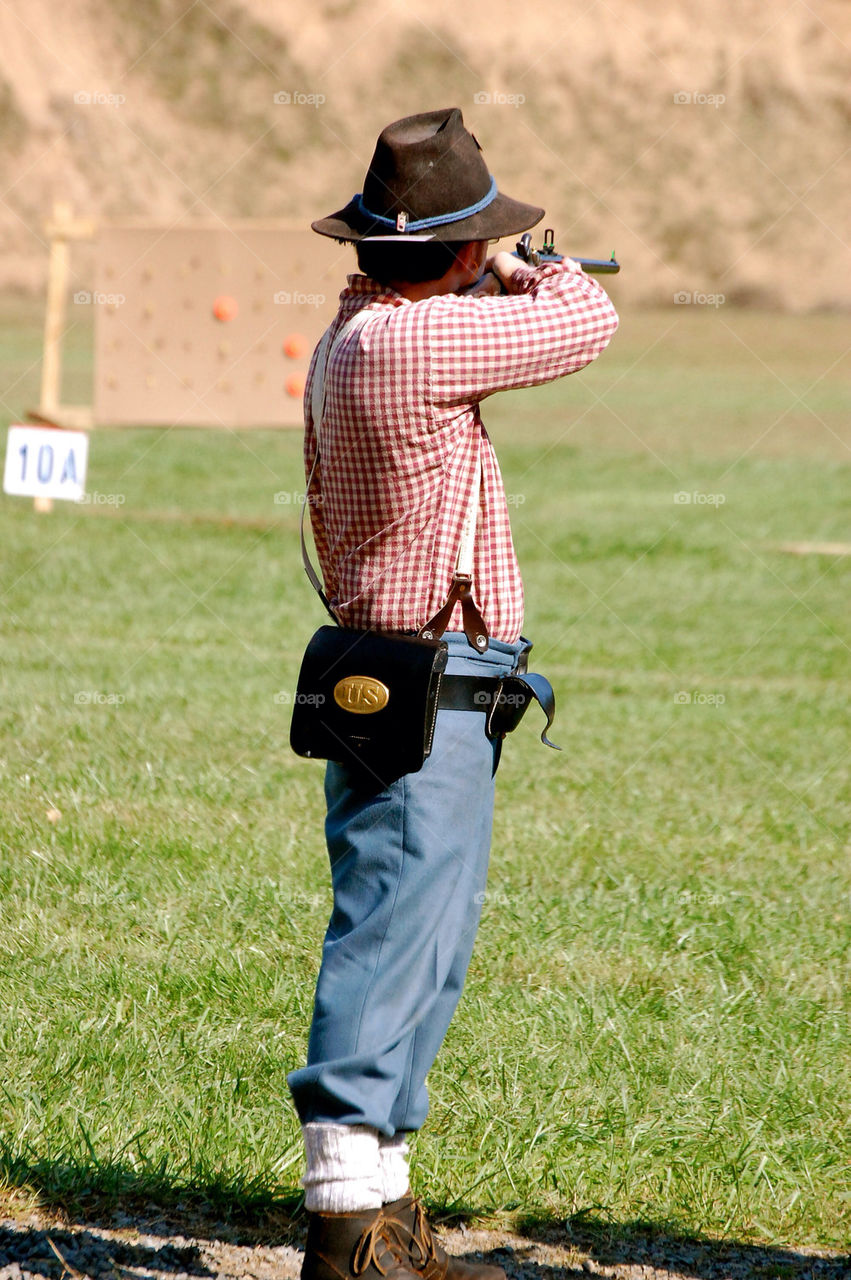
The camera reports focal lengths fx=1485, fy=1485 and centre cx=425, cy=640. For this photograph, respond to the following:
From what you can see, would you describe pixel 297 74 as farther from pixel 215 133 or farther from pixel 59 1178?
pixel 59 1178

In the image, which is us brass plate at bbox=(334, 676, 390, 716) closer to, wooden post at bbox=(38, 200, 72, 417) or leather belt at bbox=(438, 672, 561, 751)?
leather belt at bbox=(438, 672, 561, 751)

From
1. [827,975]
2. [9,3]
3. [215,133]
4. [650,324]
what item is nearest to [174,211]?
[215,133]

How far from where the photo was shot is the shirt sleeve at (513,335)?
2291 millimetres

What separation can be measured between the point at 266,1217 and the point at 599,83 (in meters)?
46.0

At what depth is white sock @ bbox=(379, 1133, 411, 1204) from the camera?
2402 millimetres

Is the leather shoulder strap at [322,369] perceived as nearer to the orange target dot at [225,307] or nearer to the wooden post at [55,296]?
the wooden post at [55,296]

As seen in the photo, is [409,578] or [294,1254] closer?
[409,578]

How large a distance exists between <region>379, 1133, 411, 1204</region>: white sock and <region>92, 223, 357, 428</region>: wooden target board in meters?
11.0

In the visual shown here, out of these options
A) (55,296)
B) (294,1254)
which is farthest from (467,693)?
(55,296)

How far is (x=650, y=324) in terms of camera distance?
40.7 metres

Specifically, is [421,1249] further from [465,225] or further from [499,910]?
[499,910]

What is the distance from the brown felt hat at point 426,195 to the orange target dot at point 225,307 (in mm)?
10996

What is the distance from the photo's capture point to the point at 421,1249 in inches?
96.0

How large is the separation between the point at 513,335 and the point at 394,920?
0.94 meters
